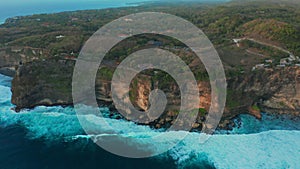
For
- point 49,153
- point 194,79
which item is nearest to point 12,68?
point 49,153

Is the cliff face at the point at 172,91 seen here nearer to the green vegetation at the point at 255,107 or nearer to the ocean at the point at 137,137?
the green vegetation at the point at 255,107

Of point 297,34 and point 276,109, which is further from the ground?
point 297,34

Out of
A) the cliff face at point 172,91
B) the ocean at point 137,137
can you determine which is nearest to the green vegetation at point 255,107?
the cliff face at point 172,91

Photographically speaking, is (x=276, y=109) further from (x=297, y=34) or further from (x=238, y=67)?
(x=297, y=34)

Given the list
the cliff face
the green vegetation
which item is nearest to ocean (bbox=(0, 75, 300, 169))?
the green vegetation

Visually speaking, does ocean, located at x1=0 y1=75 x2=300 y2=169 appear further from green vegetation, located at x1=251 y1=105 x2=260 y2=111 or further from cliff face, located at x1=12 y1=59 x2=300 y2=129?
cliff face, located at x1=12 y1=59 x2=300 y2=129
